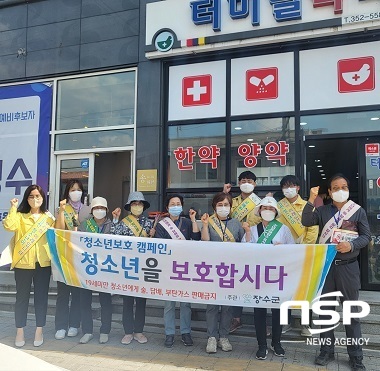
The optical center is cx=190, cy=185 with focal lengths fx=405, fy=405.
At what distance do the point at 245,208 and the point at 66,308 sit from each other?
2.57 metres

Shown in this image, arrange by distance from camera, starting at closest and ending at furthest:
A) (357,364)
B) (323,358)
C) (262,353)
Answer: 1. (357,364)
2. (323,358)
3. (262,353)

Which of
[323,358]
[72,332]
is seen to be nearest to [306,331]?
[323,358]

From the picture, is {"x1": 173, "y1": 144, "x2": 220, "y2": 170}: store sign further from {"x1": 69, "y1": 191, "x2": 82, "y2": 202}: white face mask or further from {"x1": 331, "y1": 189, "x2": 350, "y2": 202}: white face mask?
{"x1": 331, "y1": 189, "x2": 350, "y2": 202}: white face mask

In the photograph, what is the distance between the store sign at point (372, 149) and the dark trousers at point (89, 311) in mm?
4335

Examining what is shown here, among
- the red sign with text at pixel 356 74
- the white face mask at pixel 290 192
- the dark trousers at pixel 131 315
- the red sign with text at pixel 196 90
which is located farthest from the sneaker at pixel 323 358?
the red sign with text at pixel 196 90

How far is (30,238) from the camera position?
4785 millimetres

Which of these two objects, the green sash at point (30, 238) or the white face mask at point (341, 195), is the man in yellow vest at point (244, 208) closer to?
the white face mask at point (341, 195)

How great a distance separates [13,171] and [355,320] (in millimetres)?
6868

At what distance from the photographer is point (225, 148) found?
6.94m

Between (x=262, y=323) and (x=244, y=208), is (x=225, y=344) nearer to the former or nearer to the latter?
(x=262, y=323)

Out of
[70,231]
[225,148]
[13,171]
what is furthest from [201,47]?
[13,171]

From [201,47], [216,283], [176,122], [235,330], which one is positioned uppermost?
[201,47]

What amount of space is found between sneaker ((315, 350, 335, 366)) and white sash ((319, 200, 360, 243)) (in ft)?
3.79

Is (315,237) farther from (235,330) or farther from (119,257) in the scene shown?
(119,257)
